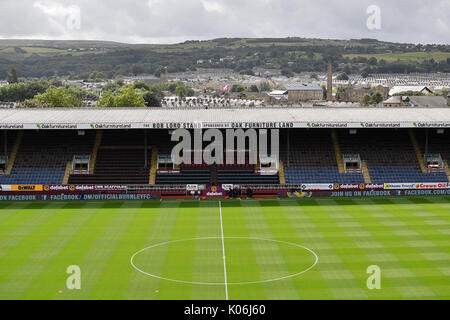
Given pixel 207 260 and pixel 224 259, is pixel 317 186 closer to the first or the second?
pixel 224 259

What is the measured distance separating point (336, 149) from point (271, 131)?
6244mm

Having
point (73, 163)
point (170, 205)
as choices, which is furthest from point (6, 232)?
point (73, 163)

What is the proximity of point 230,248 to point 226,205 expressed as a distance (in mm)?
13294

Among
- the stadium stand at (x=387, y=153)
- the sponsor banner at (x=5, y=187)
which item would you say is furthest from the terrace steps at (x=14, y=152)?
the stadium stand at (x=387, y=153)

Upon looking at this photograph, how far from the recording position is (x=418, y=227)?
1527 inches

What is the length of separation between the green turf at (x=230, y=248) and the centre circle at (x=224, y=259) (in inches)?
2.2

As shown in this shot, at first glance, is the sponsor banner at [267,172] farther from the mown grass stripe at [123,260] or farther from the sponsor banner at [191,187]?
the mown grass stripe at [123,260]

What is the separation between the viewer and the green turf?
26875 mm

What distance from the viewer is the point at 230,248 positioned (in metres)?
33.8

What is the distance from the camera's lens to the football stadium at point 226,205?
2805 cm

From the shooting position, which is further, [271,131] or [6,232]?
[271,131]

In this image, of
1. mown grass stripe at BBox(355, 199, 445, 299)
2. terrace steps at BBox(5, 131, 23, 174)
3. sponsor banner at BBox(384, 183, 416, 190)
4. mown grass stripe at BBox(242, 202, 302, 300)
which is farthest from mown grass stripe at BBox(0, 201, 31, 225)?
sponsor banner at BBox(384, 183, 416, 190)

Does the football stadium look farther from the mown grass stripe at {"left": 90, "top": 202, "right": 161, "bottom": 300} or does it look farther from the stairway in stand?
the stairway in stand

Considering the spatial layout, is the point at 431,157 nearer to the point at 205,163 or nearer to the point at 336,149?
the point at 336,149
